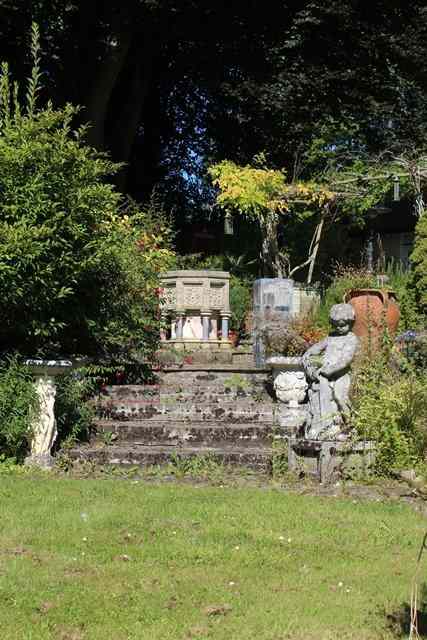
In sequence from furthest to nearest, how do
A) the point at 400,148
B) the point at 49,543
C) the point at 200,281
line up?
1. the point at 400,148
2. the point at 200,281
3. the point at 49,543

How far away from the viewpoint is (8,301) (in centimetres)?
891

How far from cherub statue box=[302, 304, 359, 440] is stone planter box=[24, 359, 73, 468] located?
227cm

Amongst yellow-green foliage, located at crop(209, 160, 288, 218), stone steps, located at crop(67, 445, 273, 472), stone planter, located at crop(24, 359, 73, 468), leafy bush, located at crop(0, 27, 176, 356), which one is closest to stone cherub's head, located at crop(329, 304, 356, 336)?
stone steps, located at crop(67, 445, 273, 472)

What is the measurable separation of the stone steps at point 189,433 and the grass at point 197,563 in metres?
1.78

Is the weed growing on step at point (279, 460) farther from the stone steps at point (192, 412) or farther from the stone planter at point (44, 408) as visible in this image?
the stone planter at point (44, 408)

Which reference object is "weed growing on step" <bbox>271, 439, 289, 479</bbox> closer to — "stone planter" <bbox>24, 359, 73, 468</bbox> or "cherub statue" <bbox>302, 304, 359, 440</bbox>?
"cherub statue" <bbox>302, 304, 359, 440</bbox>

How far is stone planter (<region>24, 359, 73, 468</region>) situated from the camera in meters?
8.58

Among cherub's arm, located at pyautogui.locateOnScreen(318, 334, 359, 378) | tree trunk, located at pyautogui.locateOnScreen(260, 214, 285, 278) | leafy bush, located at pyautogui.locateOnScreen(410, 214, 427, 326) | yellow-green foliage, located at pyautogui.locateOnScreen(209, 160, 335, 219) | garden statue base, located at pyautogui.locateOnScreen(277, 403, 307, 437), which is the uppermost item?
yellow-green foliage, located at pyautogui.locateOnScreen(209, 160, 335, 219)

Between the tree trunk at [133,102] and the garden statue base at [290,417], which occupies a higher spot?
the tree trunk at [133,102]

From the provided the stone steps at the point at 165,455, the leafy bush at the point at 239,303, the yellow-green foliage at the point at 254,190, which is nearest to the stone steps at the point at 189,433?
the stone steps at the point at 165,455

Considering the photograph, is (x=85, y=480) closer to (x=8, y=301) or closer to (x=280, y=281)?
(x=8, y=301)

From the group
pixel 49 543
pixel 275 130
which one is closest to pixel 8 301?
pixel 49 543

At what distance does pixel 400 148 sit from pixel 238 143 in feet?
13.2

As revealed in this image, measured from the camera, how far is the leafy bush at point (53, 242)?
8.80 metres
